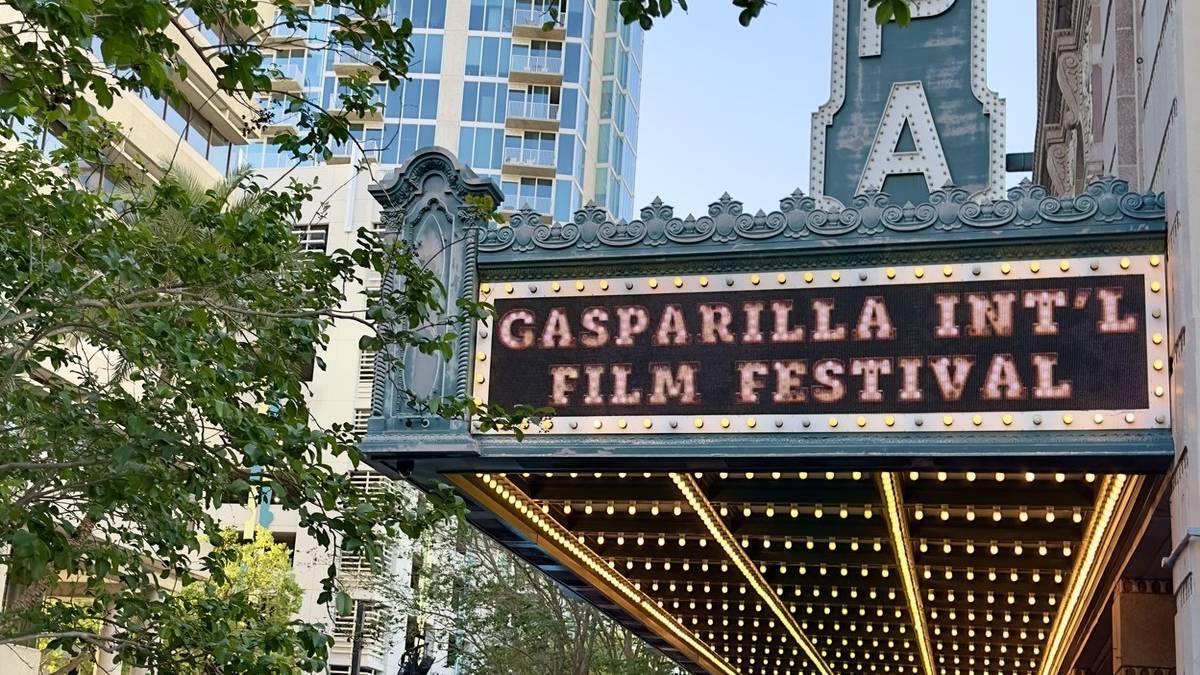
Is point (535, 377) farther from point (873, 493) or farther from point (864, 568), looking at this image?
point (864, 568)

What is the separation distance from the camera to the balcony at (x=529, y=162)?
80188mm

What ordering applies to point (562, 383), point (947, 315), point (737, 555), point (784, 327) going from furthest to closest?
point (737, 555), point (562, 383), point (784, 327), point (947, 315)

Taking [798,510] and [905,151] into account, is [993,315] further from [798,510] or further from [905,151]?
[798,510]

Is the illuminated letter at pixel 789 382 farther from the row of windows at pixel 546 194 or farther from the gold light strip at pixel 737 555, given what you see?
the row of windows at pixel 546 194

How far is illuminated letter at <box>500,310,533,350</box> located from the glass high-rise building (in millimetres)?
65400

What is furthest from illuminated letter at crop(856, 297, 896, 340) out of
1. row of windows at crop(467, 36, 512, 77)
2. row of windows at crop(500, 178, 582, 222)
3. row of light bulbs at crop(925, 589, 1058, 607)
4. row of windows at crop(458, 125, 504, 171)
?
row of windows at crop(467, 36, 512, 77)

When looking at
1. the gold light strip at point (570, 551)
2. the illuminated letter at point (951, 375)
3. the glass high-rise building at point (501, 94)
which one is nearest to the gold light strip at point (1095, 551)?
the illuminated letter at point (951, 375)

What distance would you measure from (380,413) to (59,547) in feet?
10.4

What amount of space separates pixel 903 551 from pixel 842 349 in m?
6.30

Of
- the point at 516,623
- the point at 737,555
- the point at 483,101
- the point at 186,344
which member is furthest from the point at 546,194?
the point at 186,344

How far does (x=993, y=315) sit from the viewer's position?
12.2 meters

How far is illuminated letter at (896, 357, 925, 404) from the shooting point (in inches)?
486

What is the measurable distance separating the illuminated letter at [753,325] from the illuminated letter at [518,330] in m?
1.91

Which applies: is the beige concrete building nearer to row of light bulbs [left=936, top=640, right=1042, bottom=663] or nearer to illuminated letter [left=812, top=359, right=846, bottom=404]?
illuminated letter [left=812, top=359, right=846, bottom=404]
